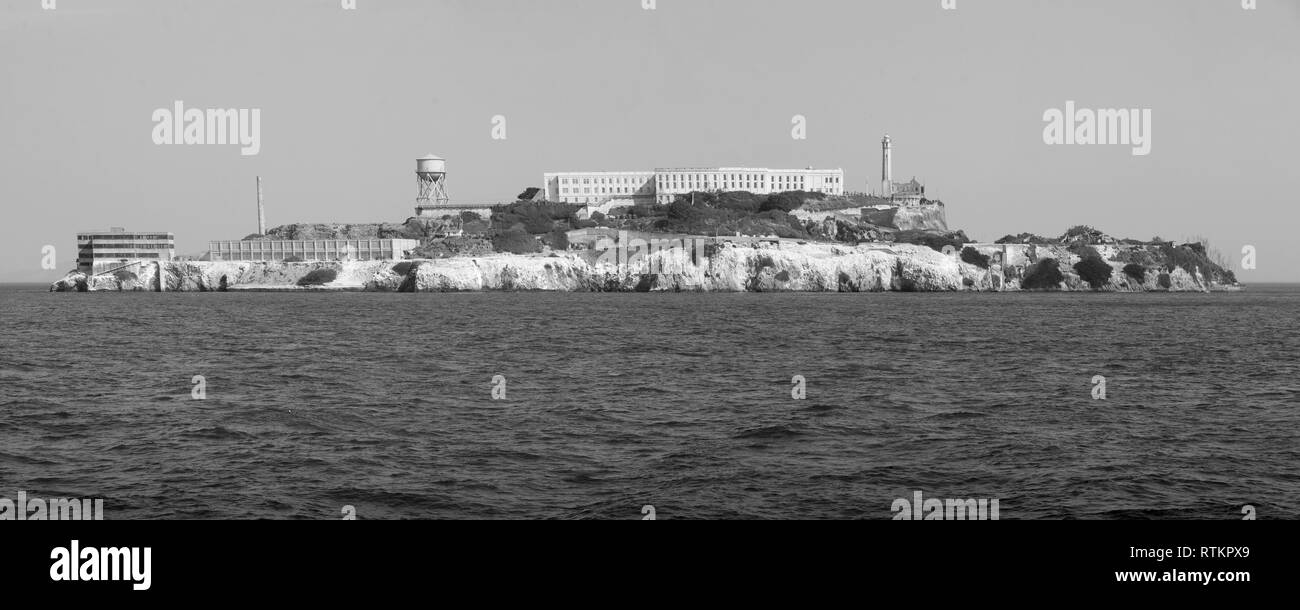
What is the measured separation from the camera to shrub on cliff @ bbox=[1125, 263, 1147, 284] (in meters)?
170

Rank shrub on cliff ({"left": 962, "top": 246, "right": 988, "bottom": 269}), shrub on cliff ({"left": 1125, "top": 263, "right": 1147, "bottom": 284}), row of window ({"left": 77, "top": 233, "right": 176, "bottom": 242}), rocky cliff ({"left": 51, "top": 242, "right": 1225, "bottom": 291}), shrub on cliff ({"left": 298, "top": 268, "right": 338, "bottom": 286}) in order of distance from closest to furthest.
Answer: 1. rocky cliff ({"left": 51, "top": 242, "right": 1225, "bottom": 291})
2. shrub on cliff ({"left": 298, "top": 268, "right": 338, "bottom": 286})
3. shrub on cliff ({"left": 962, "top": 246, "right": 988, "bottom": 269})
4. shrub on cliff ({"left": 1125, "top": 263, "right": 1147, "bottom": 284})
5. row of window ({"left": 77, "top": 233, "right": 176, "bottom": 242})

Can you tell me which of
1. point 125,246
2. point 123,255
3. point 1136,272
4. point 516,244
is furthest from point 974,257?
point 123,255

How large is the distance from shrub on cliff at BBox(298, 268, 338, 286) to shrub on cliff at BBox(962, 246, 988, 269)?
3843 inches

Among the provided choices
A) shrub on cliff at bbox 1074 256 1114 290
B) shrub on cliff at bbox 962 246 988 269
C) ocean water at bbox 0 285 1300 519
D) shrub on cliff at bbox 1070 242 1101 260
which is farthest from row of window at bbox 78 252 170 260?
shrub on cliff at bbox 1070 242 1101 260

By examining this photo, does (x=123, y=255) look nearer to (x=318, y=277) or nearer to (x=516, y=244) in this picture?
(x=318, y=277)

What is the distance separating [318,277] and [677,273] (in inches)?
2188

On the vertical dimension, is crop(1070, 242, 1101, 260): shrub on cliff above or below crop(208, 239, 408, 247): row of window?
below

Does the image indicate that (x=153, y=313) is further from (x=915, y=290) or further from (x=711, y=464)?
(x=915, y=290)

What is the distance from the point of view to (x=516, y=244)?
179000 millimetres

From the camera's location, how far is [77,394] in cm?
3347

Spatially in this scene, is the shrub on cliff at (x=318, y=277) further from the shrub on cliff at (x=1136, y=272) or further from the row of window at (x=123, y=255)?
the shrub on cliff at (x=1136, y=272)

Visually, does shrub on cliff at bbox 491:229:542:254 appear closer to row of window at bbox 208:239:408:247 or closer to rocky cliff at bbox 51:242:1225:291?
rocky cliff at bbox 51:242:1225:291

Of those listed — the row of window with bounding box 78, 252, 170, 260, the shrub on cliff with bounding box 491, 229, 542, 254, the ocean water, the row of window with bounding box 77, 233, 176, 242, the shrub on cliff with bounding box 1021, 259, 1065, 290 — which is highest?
the row of window with bounding box 77, 233, 176, 242

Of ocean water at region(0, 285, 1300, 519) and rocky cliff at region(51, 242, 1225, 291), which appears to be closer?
ocean water at region(0, 285, 1300, 519)
